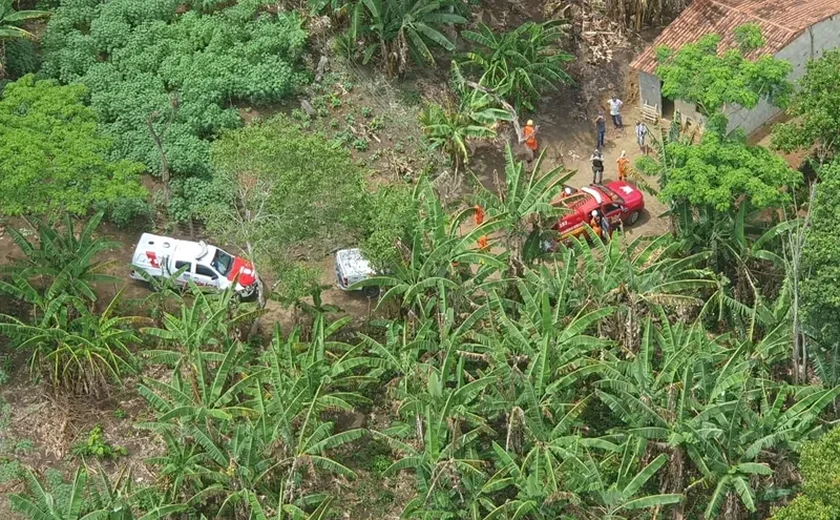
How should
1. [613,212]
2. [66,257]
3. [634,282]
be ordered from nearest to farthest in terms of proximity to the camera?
[634,282]
[66,257]
[613,212]

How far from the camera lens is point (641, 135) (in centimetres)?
5109

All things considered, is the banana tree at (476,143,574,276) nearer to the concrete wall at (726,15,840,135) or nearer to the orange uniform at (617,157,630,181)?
the orange uniform at (617,157,630,181)

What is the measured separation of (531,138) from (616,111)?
15.9ft

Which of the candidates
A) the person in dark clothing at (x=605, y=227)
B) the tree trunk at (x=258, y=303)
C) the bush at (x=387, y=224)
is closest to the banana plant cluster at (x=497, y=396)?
the tree trunk at (x=258, y=303)

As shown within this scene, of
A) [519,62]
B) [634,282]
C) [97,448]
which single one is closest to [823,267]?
[634,282]

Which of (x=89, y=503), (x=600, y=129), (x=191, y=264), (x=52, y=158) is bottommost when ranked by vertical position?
(x=89, y=503)

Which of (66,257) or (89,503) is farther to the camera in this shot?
(66,257)

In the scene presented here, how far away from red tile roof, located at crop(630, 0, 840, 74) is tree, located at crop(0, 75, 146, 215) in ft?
78.3

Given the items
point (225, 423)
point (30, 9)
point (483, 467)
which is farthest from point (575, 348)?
point (30, 9)

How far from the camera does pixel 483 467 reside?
37094 mm

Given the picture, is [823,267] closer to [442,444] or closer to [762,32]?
[442,444]

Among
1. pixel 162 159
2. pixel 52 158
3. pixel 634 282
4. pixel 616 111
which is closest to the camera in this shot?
pixel 634 282

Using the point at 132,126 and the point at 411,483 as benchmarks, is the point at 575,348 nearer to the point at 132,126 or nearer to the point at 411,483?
the point at 411,483

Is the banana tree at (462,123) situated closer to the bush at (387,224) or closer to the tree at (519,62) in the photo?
the tree at (519,62)
